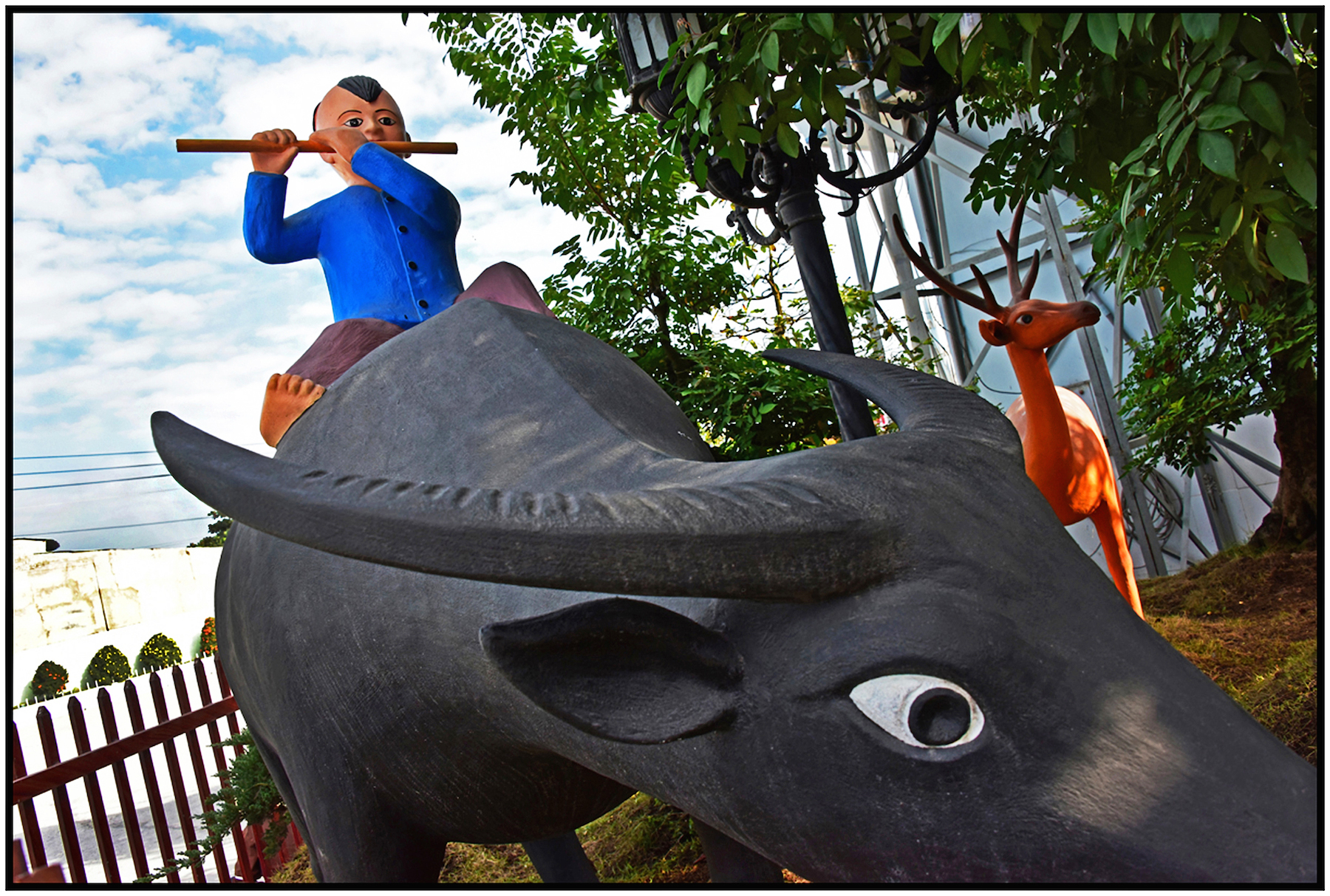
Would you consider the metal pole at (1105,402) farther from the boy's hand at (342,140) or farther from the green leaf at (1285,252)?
the boy's hand at (342,140)

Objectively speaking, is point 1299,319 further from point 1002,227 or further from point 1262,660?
point 1002,227

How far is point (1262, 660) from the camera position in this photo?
388 centimetres

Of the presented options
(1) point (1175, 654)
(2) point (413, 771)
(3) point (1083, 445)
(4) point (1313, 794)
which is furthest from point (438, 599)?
(3) point (1083, 445)

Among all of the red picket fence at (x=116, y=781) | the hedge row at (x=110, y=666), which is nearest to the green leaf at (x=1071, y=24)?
the red picket fence at (x=116, y=781)

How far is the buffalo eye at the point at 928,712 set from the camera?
0.97 meters

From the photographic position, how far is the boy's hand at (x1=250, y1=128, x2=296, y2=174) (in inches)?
95.7

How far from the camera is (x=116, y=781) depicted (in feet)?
13.0

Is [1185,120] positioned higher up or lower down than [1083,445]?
higher up

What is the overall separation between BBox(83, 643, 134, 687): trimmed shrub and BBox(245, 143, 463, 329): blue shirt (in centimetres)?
1235

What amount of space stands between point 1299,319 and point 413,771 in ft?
15.1

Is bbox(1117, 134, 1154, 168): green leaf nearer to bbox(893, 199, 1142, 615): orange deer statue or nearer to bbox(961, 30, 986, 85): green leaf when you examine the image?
bbox(961, 30, 986, 85): green leaf

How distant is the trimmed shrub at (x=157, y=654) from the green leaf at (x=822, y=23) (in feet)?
45.6

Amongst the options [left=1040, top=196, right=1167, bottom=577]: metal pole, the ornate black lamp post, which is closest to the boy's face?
the ornate black lamp post

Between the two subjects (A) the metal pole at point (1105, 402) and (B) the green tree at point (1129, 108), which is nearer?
(B) the green tree at point (1129, 108)
